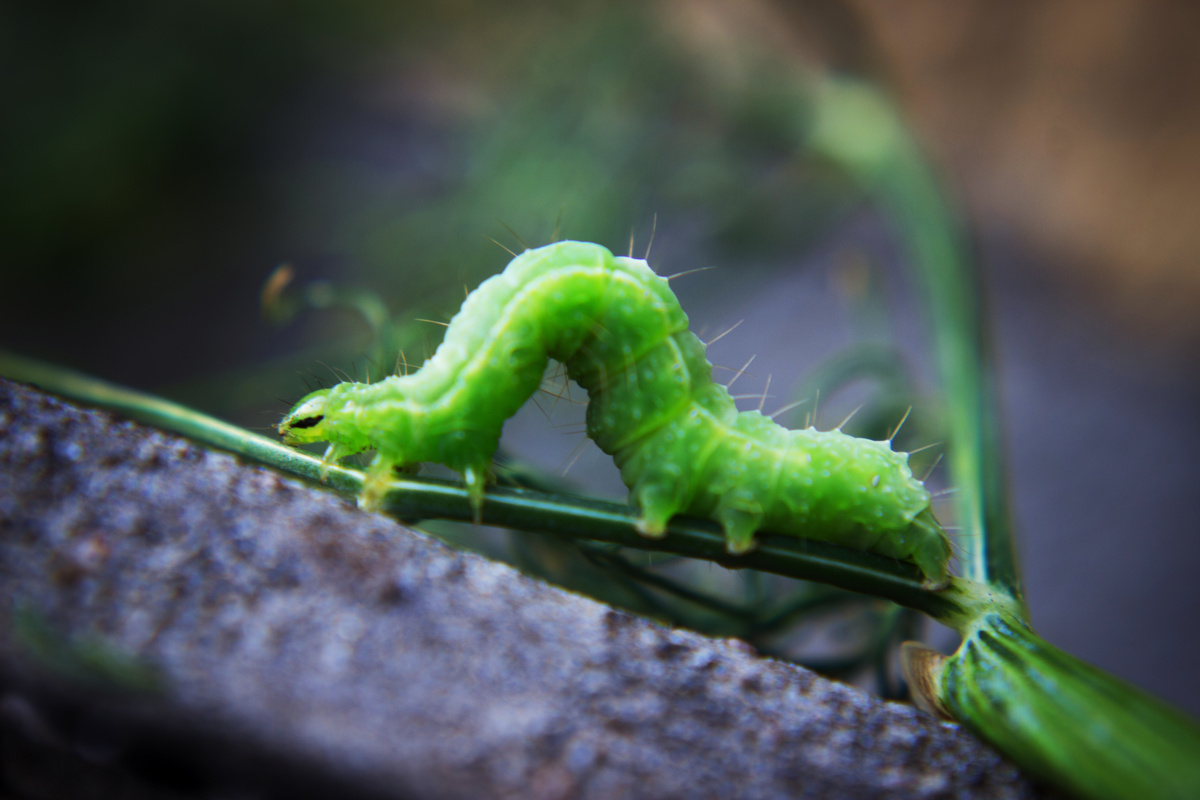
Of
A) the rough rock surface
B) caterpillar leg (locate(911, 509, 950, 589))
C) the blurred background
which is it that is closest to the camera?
the rough rock surface

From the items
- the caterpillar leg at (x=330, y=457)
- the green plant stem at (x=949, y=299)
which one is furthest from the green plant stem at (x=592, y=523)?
the green plant stem at (x=949, y=299)

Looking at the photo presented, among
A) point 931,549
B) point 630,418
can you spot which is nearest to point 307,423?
point 630,418

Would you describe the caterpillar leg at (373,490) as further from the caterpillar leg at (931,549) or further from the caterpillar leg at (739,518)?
the caterpillar leg at (931,549)

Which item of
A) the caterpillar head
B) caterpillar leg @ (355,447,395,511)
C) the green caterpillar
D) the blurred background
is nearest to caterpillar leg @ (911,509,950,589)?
the green caterpillar

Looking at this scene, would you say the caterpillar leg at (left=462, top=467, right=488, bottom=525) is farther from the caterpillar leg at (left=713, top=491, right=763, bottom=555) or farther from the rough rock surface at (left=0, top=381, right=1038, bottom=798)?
the caterpillar leg at (left=713, top=491, right=763, bottom=555)

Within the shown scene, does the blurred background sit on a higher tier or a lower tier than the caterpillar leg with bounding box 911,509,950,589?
higher

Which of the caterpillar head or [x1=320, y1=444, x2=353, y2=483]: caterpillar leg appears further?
the caterpillar head

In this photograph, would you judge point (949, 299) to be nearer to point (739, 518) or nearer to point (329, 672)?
point (739, 518)
